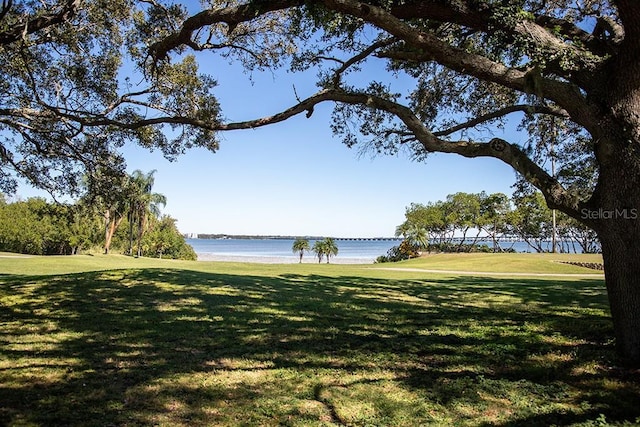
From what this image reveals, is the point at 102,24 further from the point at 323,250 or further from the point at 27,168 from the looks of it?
the point at 323,250

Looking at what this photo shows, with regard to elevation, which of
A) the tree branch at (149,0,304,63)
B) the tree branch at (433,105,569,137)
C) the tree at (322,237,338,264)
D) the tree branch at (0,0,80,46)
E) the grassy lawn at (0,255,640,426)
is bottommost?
the grassy lawn at (0,255,640,426)

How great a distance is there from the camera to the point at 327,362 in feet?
16.9

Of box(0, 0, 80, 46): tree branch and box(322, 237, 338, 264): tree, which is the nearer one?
box(0, 0, 80, 46): tree branch

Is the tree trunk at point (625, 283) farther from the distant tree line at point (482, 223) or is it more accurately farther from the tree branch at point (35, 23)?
the distant tree line at point (482, 223)

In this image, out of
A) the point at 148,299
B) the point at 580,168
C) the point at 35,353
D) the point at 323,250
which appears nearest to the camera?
the point at 35,353

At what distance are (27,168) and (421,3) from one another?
11.8 meters

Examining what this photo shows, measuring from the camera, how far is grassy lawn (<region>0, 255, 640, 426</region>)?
369 centimetres

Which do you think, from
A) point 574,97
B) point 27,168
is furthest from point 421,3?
point 27,168

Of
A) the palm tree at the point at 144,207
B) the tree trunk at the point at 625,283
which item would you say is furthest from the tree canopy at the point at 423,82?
the palm tree at the point at 144,207

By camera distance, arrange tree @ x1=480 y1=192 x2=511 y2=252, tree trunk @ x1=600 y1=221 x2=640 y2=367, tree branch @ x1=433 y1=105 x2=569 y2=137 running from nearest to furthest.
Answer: tree trunk @ x1=600 y1=221 x2=640 y2=367 → tree branch @ x1=433 y1=105 x2=569 y2=137 → tree @ x1=480 y1=192 x2=511 y2=252

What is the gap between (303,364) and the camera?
16.6 ft

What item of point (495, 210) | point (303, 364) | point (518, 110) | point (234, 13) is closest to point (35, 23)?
point (234, 13)

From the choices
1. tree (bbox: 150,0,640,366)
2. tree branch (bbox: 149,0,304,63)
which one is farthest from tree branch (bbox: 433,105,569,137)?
tree branch (bbox: 149,0,304,63)

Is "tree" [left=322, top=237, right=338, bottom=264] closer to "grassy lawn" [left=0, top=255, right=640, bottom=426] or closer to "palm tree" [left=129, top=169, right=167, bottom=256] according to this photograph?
"palm tree" [left=129, top=169, right=167, bottom=256]
